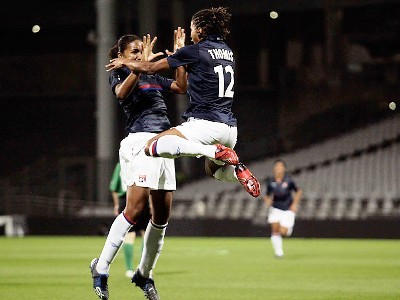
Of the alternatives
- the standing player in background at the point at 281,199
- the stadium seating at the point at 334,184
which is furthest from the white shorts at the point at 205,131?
the stadium seating at the point at 334,184

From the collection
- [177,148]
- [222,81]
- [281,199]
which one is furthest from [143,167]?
[281,199]

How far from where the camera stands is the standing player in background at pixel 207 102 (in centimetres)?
844

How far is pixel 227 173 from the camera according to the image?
28.7ft

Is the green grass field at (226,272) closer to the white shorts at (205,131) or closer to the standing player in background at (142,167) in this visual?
the standing player in background at (142,167)

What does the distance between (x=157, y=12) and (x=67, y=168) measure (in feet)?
22.3

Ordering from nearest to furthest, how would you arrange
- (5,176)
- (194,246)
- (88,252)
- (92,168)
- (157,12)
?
(88,252)
(194,246)
(92,168)
(157,12)
(5,176)

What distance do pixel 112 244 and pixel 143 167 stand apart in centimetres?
74

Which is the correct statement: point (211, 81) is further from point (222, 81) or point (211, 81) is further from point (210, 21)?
point (210, 21)

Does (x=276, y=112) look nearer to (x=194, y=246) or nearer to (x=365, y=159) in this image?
(x=365, y=159)

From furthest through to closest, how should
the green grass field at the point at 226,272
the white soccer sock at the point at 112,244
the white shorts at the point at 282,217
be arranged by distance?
the white shorts at the point at 282,217
the green grass field at the point at 226,272
the white soccer sock at the point at 112,244

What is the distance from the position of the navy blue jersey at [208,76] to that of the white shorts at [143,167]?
1.82 feet

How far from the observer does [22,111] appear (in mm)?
40750

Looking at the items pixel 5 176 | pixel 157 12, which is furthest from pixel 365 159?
pixel 5 176

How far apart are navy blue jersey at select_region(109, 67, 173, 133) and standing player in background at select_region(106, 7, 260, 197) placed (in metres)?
0.46
